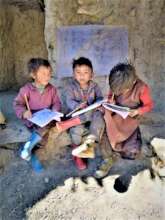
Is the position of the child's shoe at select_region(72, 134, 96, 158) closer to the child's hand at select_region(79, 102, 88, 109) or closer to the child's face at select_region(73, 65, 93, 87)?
the child's hand at select_region(79, 102, 88, 109)

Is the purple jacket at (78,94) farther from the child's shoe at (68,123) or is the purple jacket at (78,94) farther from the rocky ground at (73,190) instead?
the rocky ground at (73,190)

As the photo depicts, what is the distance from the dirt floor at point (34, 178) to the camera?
254 centimetres

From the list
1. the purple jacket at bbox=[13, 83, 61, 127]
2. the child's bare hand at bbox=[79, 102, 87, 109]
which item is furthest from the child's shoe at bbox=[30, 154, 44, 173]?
the child's bare hand at bbox=[79, 102, 87, 109]

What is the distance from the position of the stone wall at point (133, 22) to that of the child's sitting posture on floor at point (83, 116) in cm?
98

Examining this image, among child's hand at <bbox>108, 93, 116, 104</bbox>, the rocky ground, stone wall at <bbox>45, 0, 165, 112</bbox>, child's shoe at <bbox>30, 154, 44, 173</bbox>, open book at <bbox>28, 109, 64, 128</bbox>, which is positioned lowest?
the rocky ground

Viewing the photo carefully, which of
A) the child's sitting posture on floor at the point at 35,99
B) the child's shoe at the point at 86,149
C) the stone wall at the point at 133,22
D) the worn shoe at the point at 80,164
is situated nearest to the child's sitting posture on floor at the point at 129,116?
the child's shoe at the point at 86,149

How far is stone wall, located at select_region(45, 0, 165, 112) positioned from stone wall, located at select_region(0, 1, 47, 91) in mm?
998

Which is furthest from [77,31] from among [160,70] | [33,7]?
[33,7]

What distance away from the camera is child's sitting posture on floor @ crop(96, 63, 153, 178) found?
2.50 m

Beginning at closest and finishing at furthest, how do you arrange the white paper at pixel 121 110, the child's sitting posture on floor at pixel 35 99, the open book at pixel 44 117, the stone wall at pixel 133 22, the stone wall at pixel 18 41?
the white paper at pixel 121 110, the open book at pixel 44 117, the child's sitting posture on floor at pixel 35 99, the stone wall at pixel 133 22, the stone wall at pixel 18 41

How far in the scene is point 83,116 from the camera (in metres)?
2.54

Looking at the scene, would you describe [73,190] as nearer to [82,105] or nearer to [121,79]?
[82,105]

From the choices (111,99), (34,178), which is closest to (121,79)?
(111,99)

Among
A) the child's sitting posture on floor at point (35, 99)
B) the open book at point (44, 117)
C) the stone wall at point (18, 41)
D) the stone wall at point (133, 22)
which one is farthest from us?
the stone wall at point (18, 41)
